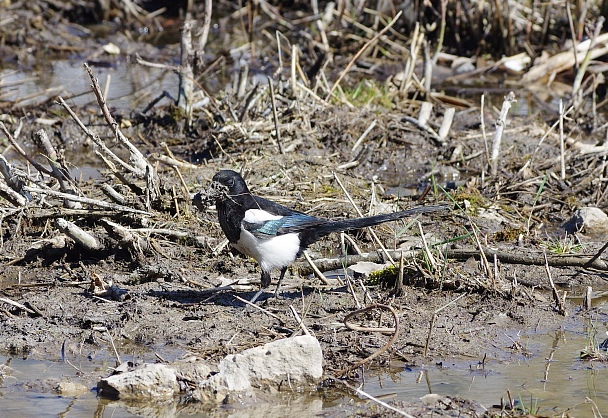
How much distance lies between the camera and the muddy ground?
4.59 meters

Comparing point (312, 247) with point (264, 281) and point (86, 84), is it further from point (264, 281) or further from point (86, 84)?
point (86, 84)

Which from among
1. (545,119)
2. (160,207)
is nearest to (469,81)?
(545,119)

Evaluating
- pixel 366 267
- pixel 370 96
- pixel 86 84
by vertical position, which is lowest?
pixel 86 84

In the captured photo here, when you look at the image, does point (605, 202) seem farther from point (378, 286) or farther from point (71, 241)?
point (71, 241)

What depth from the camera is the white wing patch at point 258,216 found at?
5.07 m

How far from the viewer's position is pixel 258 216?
5086mm

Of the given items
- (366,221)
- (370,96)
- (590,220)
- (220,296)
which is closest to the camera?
(366,221)

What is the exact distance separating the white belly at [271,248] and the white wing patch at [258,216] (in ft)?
0.28

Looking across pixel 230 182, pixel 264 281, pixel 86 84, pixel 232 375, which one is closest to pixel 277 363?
pixel 232 375

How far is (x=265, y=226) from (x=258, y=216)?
0.07m

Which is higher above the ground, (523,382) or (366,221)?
(366,221)

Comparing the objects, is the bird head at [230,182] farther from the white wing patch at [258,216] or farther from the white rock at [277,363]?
the white rock at [277,363]

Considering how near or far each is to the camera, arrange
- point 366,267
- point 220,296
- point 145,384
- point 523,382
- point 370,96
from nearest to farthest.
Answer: point 145,384 < point 523,382 < point 220,296 < point 366,267 < point 370,96

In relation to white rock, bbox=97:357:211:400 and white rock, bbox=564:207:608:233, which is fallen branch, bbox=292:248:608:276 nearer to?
white rock, bbox=564:207:608:233
